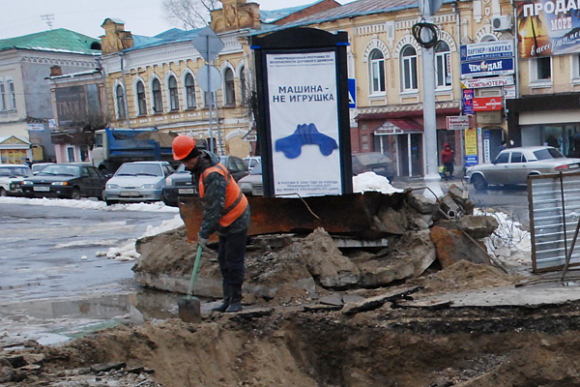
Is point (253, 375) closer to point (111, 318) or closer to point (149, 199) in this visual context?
point (111, 318)

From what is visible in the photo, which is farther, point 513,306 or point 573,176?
point 573,176

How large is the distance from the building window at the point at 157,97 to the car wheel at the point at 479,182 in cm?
2441

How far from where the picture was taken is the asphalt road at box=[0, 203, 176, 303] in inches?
359

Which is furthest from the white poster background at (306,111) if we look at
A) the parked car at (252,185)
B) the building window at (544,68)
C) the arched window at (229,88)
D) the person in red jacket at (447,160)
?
the arched window at (229,88)

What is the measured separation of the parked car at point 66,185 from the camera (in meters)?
24.8

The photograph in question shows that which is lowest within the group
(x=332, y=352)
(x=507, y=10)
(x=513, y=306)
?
(x=332, y=352)

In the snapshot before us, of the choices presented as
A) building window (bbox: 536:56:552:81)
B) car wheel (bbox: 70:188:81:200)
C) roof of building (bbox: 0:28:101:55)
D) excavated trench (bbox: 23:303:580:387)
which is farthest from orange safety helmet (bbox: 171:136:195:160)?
roof of building (bbox: 0:28:101:55)

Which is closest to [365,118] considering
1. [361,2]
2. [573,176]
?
[361,2]

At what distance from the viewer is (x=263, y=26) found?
37938mm

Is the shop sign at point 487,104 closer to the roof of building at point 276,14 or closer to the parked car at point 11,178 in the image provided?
the roof of building at point 276,14

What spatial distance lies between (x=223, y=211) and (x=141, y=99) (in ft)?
129

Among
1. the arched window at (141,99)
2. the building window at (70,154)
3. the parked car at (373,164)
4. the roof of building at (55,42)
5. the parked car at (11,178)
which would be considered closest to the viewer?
the parked car at (373,164)

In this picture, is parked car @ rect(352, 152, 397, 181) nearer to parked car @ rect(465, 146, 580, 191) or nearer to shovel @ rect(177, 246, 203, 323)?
parked car @ rect(465, 146, 580, 191)

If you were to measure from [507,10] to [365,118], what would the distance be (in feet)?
27.8
